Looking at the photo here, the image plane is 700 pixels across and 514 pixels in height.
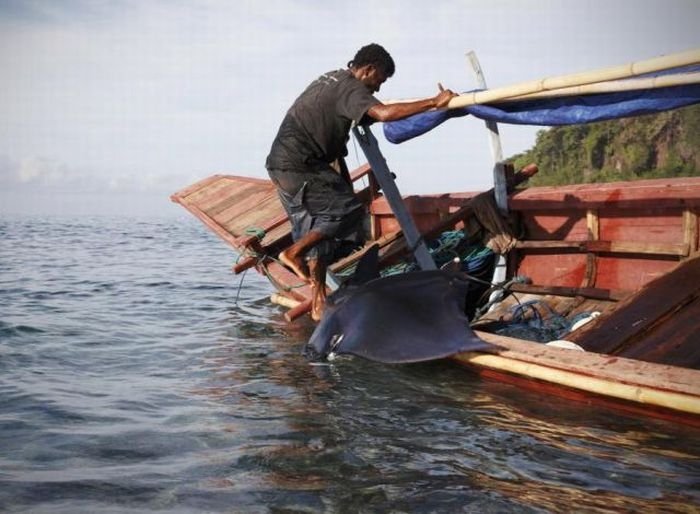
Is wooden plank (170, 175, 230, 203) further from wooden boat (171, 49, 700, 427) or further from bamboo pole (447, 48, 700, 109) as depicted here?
bamboo pole (447, 48, 700, 109)

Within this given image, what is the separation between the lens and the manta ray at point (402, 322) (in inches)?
177

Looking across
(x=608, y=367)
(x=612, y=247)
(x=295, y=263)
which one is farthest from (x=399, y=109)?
(x=612, y=247)

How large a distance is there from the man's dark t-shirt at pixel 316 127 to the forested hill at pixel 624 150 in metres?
13.6

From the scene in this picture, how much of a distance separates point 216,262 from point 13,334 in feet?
29.9

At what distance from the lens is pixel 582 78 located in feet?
14.0

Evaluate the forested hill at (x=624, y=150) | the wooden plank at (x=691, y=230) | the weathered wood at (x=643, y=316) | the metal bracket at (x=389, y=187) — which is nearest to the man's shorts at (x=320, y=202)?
the metal bracket at (x=389, y=187)

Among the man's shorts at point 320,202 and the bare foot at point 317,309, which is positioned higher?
the man's shorts at point 320,202

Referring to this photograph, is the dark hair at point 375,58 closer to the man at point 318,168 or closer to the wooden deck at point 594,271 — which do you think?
the man at point 318,168

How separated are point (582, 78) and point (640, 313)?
163 centimetres

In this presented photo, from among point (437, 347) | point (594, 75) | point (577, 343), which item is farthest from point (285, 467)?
point (594, 75)

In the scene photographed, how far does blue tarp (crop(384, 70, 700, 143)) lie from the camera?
14.7ft

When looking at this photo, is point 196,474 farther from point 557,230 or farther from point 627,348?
point 557,230

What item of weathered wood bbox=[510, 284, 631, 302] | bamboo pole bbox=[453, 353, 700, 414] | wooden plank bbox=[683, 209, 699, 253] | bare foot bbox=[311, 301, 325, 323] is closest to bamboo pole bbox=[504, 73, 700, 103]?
wooden plank bbox=[683, 209, 699, 253]

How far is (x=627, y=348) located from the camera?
431 cm
